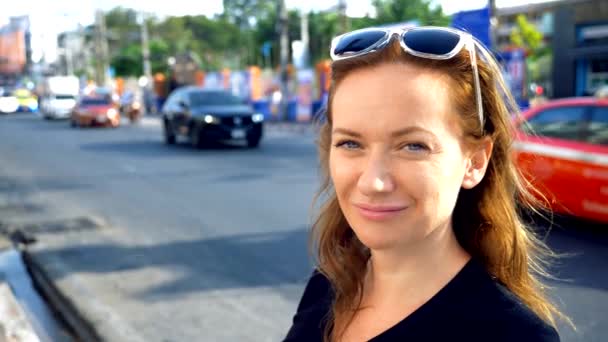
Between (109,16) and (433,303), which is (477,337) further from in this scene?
(109,16)

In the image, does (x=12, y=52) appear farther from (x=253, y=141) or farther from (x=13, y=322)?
(x=13, y=322)

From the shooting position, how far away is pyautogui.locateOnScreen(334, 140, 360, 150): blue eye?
1321 mm

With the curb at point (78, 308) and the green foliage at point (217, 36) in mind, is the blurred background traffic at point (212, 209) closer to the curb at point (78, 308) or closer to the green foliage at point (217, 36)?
the curb at point (78, 308)

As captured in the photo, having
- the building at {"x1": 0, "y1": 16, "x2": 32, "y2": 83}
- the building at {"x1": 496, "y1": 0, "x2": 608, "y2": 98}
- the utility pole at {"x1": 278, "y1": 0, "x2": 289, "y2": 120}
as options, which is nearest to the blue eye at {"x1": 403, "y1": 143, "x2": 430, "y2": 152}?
the utility pole at {"x1": 278, "y1": 0, "x2": 289, "y2": 120}

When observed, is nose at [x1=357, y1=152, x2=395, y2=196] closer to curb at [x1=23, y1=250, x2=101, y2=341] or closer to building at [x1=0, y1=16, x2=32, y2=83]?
curb at [x1=23, y1=250, x2=101, y2=341]

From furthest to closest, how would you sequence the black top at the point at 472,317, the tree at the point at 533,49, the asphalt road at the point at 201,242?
the tree at the point at 533,49 < the asphalt road at the point at 201,242 < the black top at the point at 472,317

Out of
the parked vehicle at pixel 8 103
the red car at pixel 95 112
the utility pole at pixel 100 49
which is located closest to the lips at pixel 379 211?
the red car at pixel 95 112

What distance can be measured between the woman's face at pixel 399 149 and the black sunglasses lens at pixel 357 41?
8cm

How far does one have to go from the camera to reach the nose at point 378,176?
127 cm

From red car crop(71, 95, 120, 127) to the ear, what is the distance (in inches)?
1040

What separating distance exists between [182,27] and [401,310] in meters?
92.5

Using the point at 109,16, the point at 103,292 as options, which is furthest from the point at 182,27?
the point at 103,292

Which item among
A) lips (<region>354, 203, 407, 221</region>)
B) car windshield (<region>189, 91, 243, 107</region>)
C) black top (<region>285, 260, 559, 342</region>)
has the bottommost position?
car windshield (<region>189, 91, 243, 107</region>)

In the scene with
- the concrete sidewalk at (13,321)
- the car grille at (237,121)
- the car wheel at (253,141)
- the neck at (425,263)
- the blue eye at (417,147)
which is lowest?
the car wheel at (253,141)
